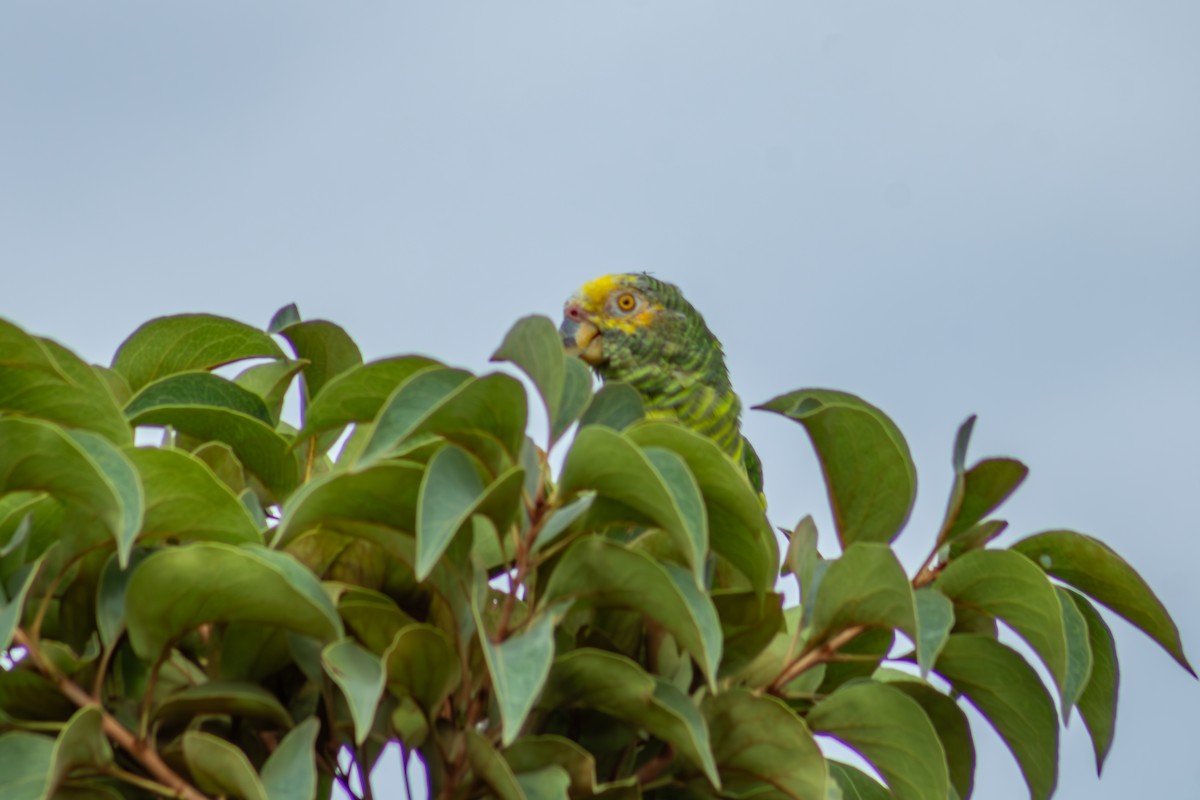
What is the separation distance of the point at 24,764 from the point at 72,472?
18 cm

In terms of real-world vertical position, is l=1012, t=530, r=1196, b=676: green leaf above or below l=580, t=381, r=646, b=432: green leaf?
below

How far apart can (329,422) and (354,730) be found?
0.21 meters

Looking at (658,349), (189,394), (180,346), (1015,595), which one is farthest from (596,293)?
(1015,595)

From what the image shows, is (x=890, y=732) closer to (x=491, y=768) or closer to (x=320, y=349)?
(x=491, y=768)

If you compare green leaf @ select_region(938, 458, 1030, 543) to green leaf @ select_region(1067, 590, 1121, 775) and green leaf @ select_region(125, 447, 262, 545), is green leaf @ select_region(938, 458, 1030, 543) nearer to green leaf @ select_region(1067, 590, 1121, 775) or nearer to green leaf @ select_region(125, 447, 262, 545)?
green leaf @ select_region(1067, 590, 1121, 775)

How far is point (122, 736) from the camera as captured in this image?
3.02 feet

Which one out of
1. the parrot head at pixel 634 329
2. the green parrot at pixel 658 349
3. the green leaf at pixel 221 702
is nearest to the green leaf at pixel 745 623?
the green leaf at pixel 221 702

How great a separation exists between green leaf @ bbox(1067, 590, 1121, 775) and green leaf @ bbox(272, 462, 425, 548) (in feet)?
1.87

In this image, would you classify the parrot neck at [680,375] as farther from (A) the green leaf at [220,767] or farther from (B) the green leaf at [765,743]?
(A) the green leaf at [220,767]

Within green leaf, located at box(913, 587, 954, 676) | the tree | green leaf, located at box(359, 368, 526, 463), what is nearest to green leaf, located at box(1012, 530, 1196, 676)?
the tree

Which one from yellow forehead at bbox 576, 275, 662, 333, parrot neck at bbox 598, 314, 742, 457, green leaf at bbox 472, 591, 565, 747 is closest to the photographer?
green leaf at bbox 472, 591, 565, 747

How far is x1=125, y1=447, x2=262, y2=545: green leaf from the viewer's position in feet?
3.00

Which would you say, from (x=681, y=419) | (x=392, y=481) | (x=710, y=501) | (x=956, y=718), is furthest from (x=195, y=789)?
(x=681, y=419)

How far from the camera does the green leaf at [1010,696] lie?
1108mm
